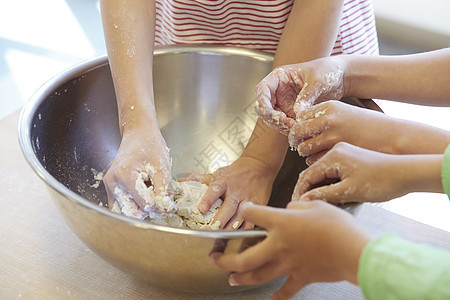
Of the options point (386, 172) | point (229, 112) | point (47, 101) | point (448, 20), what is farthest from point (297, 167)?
point (448, 20)

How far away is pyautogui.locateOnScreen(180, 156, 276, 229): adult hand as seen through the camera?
0.79 m

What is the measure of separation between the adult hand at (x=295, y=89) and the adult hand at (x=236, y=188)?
0.12 meters

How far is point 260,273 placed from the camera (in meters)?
0.54

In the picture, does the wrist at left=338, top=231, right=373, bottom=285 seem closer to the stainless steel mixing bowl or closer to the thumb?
the stainless steel mixing bowl

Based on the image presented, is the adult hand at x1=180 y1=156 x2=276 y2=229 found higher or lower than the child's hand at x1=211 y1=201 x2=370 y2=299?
lower

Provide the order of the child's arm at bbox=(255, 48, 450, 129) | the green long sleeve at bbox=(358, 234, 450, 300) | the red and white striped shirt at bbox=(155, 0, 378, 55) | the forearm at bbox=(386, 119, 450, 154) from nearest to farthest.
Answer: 1. the green long sleeve at bbox=(358, 234, 450, 300)
2. the forearm at bbox=(386, 119, 450, 154)
3. the child's arm at bbox=(255, 48, 450, 129)
4. the red and white striped shirt at bbox=(155, 0, 378, 55)

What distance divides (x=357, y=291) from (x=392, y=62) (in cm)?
40

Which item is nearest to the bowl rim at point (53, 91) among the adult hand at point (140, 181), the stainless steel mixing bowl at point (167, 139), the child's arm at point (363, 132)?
the stainless steel mixing bowl at point (167, 139)

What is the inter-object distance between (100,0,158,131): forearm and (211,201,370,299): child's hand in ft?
1.08

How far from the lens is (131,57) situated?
826mm

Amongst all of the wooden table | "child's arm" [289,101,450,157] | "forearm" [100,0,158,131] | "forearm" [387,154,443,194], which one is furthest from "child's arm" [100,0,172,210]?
"forearm" [387,154,443,194]

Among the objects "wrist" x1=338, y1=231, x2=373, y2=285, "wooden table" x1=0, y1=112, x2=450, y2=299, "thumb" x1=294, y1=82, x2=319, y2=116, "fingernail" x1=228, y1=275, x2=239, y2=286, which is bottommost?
"wooden table" x1=0, y1=112, x2=450, y2=299

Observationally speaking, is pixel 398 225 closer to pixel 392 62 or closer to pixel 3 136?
pixel 392 62

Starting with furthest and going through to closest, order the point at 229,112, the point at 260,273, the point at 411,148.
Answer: the point at 229,112 → the point at 411,148 → the point at 260,273
